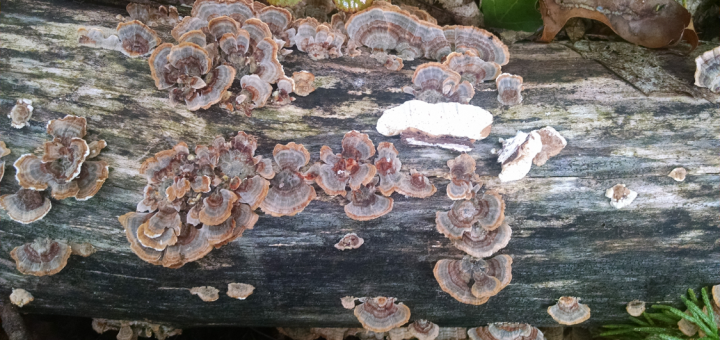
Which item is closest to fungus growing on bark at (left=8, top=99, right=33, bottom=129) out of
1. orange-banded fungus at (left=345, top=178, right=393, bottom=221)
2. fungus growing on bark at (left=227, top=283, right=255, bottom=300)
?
fungus growing on bark at (left=227, top=283, right=255, bottom=300)

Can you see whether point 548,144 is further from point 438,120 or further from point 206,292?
point 206,292

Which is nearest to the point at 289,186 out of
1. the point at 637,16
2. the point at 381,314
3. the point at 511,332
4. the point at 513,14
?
the point at 381,314

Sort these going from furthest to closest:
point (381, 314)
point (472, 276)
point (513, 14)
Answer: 1. point (513, 14)
2. point (381, 314)
3. point (472, 276)

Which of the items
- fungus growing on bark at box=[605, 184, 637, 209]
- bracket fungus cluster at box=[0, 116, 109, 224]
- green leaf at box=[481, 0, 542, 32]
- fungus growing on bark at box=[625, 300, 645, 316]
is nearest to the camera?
bracket fungus cluster at box=[0, 116, 109, 224]

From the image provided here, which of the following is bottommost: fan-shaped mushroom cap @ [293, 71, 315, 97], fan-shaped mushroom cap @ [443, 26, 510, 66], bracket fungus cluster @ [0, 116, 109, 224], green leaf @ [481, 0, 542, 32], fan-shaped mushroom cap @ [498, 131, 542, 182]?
bracket fungus cluster @ [0, 116, 109, 224]

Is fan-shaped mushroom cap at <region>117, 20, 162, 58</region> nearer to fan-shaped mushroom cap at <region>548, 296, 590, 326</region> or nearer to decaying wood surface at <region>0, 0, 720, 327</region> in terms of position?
decaying wood surface at <region>0, 0, 720, 327</region>

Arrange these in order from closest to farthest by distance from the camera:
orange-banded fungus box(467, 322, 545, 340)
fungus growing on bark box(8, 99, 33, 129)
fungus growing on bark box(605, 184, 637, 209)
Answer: fungus growing on bark box(8, 99, 33, 129) → fungus growing on bark box(605, 184, 637, 209) → orange-banded fungus box(467, 322, 545, 340)

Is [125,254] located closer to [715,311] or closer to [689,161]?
[689,161]
